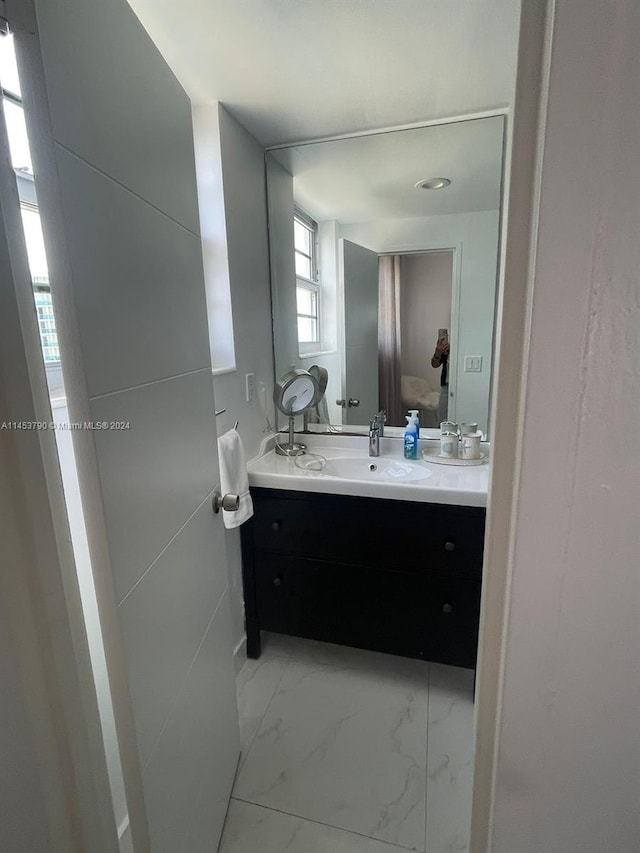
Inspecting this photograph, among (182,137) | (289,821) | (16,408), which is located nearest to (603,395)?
(16,408)

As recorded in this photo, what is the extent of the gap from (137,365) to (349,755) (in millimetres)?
1424

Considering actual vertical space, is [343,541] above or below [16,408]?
below

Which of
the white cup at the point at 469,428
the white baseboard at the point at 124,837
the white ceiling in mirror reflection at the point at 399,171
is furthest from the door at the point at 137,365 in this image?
the white cup at the point at 469,428

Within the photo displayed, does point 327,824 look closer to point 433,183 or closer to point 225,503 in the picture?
point 225,503

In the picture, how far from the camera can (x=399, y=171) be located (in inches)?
63.9

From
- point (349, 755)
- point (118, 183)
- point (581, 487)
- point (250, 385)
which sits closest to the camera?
point (581, 487)

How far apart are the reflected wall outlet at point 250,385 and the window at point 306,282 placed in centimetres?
33

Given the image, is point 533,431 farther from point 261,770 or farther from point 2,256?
point 261,770

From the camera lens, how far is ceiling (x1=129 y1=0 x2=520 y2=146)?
0.96 meters

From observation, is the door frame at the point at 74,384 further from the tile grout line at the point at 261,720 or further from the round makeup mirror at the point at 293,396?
the round makeup mirror at the point at 293,396

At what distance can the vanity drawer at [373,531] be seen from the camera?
1.36 metres

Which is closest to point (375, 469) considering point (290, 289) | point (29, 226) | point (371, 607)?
point (371, 607)

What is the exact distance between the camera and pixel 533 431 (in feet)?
1.30

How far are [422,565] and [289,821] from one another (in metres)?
0.84
